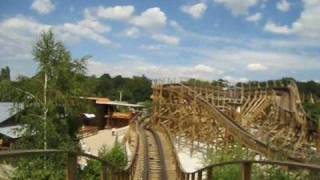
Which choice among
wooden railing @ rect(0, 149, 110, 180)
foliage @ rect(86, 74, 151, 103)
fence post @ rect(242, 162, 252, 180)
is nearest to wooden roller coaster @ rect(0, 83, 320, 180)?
fence post @ rect(242, 162, 252, 180)

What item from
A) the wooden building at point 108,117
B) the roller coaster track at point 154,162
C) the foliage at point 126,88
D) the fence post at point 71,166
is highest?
the foliage at point 126,88

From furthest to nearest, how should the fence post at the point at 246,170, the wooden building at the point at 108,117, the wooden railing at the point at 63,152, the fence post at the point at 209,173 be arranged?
the wooden building at the point at 108,117 < the fence post at the point at 209,173 < the fence post at the point at 246,170 < the wooden railing at the point at 63,152

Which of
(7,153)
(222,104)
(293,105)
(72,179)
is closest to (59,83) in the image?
(222,104)

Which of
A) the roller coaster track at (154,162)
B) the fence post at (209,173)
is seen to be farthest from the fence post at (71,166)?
the roller coaster track at (154,162)

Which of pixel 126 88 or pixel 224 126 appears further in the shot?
pixel 126 88

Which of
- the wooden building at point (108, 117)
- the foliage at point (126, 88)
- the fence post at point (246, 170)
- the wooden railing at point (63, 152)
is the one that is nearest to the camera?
the wooden railing at point (63, 152)

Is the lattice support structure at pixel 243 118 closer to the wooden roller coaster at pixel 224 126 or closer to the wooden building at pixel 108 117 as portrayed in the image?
the wooden roller coaster at pixel 224 126

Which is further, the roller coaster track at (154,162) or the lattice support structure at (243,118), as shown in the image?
the lattice support structure at (243,118)

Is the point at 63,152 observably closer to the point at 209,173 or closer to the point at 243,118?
the point at 209,173

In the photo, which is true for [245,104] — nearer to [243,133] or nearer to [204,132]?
[204,132]

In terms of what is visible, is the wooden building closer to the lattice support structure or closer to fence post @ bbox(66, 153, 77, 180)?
the lattice support structure

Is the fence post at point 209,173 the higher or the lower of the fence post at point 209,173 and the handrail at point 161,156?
the higher

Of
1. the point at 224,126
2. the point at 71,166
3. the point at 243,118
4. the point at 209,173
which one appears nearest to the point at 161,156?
the point at 224,126

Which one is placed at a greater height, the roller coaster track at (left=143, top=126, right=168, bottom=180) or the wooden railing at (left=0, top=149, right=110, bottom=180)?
the wooden railing at (left=0, top=149, right=110, bottom=180)
